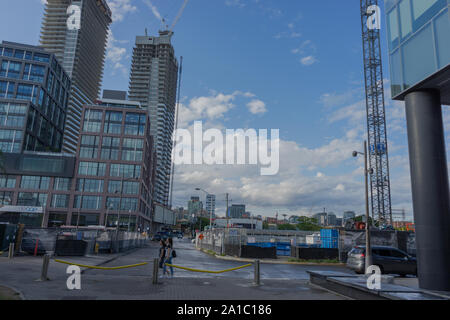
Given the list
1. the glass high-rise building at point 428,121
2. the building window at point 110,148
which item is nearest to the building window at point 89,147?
the building window at point 110,148

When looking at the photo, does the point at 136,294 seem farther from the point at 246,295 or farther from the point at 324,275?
the point at 324,275

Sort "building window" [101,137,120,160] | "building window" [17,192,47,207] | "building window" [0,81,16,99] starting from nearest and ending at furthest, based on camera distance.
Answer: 1. "building window" [17,192,47,207]
2. "building window" [101,137,120,160]
3. "building window" [0,81,16,99]

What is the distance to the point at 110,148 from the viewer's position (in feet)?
301

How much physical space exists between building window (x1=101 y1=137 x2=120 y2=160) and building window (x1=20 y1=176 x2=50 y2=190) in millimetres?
A: 15748

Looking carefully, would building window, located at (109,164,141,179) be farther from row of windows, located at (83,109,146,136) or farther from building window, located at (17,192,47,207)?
building window, located at (17,192,47,207)

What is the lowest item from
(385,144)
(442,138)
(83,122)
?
(442,138)

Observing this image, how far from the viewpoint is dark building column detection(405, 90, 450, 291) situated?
42.1 ft

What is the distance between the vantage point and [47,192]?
86.8 metres

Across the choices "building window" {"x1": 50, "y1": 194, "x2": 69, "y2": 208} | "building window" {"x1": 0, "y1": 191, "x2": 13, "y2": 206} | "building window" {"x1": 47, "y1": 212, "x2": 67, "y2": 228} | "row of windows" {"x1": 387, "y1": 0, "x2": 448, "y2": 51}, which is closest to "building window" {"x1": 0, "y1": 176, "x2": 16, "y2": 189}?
"building window" {"x1": 0, "y1": 191, "x2": 13, "y2": 206}

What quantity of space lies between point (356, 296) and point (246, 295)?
12.0ft

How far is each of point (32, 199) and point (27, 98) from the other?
3840 centimetres

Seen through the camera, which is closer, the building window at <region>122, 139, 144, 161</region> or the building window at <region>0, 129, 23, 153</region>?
the building window at <region>122, 139, 144, 161</region>

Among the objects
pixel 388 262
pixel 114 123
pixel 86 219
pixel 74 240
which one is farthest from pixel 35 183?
pixel 388 262
